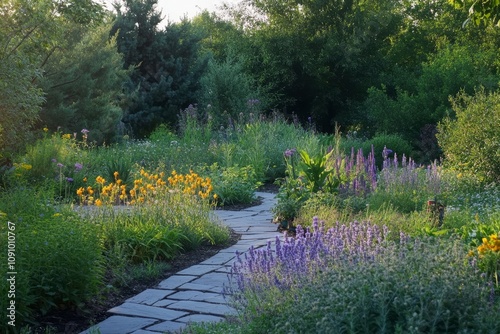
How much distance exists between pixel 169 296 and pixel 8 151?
7.08 meters

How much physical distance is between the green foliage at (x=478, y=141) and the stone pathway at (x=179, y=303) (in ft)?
18.0

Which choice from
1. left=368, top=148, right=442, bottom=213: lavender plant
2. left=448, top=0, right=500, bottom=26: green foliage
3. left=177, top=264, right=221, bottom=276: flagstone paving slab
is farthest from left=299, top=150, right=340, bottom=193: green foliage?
left=448, top=0, right=500, bottom=26: green foliage

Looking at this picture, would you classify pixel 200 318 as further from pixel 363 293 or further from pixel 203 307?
pixel 363 293

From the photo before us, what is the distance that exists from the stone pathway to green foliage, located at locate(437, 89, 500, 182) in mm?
5490

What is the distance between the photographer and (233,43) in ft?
76.8

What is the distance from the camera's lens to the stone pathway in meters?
4.61

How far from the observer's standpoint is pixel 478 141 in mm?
11070

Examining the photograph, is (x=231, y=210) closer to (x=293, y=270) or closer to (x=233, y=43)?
(x=293, y=270)

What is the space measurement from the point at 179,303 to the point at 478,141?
7.55 m

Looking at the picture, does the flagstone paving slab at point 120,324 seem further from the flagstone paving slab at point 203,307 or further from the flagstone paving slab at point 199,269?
the flagstone paving slab at point 199,269

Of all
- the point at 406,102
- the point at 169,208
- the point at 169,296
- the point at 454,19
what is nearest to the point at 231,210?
the point at 169,208

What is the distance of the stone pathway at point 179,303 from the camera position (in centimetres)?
461

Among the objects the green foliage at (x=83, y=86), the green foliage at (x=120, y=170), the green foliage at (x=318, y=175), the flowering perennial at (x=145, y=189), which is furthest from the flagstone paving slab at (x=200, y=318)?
the green foliage at (x=83, y=86)

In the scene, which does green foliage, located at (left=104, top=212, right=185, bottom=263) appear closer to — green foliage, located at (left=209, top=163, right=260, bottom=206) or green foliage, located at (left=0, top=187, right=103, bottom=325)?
green foliage, located at (left=0, top=187, right=103, bottom=325)
